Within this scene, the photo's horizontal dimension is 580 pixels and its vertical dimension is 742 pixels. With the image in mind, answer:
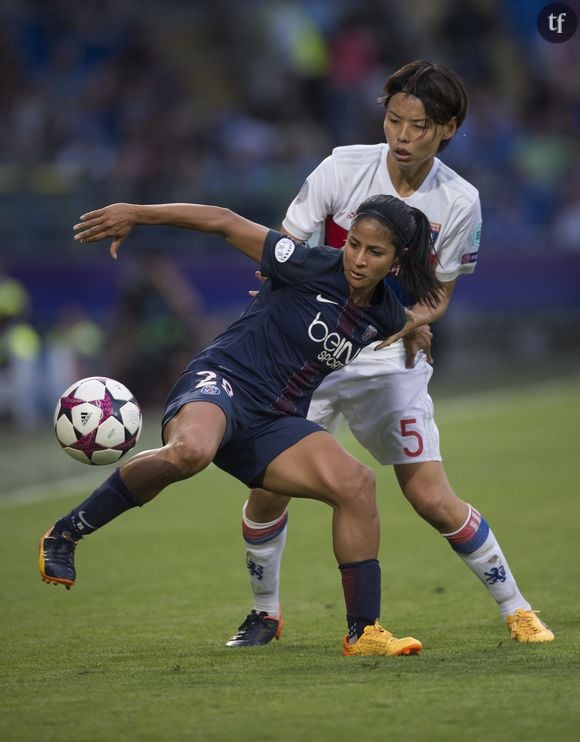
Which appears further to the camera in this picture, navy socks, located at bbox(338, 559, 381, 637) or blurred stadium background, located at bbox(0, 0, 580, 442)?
blurred stadium background, located at bbox(0, 0, 580, 442)

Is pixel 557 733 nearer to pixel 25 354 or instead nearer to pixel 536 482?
pixel 536 482

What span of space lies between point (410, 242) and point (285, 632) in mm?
1934

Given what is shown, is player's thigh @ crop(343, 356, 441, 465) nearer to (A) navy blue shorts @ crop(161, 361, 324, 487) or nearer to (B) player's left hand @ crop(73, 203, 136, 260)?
(A) navy blue shorts @ crop(161, 361, 324, 487)

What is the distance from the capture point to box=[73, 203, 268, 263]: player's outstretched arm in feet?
18.4

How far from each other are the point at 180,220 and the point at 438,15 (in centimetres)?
1939

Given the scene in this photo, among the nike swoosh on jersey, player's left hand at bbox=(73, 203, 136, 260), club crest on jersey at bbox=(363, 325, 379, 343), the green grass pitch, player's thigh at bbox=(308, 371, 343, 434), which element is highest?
player's left hand at bbox=(73, 203, 136, 260)

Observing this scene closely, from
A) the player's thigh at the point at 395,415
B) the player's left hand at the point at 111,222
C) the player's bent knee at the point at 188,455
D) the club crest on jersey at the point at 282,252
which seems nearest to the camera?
the player's bent knee at the point at 188,455

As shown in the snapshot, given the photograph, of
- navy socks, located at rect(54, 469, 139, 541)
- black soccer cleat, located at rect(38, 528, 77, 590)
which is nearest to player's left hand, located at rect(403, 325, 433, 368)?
navy socks, located at rect(54, 469, 139, 541)

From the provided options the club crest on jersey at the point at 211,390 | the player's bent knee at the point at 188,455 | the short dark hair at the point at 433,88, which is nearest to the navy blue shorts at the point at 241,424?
the club crest on jersey at the point at 211,390

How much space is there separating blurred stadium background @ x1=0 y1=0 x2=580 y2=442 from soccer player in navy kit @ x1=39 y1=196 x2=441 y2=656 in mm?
10070

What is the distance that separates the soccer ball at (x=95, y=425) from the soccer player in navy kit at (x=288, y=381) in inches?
7.1

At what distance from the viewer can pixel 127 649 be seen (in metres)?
6.05

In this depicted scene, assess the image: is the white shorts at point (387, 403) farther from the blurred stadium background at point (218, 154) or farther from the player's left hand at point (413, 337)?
the blurred stadium background at point (218, 154)

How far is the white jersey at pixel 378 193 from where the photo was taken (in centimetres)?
621
